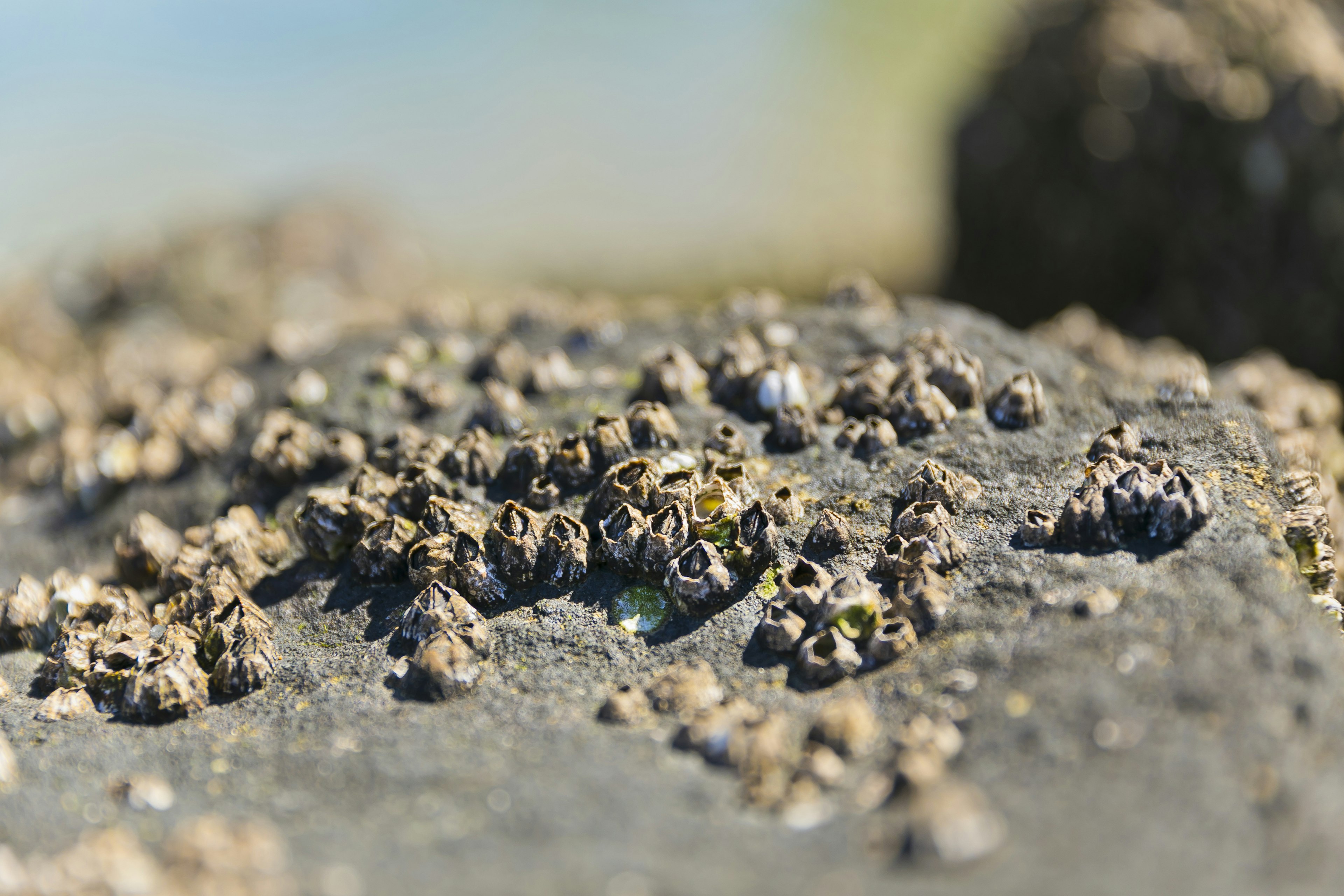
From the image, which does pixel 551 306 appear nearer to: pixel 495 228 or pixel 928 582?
pixel 928 582

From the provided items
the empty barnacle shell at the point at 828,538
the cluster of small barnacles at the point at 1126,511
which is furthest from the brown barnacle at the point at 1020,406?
the empty barnacle shell at the point at 828,538

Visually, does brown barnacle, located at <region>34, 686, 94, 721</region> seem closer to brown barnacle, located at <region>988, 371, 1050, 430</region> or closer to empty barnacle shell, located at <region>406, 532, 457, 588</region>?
empty barnacle shell, located at <region>406, 532, 457, 588</region>

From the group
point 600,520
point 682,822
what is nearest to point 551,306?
point 600,520

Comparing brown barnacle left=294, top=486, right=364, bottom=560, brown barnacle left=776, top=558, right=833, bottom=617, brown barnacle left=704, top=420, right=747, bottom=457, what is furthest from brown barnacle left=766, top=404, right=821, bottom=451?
brown barnacle left=294, top=486, right=364, bottom=560

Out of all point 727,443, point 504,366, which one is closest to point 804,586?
point 727,443

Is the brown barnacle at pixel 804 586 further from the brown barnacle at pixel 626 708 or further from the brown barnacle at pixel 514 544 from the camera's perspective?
the brown barnacle at pixel 514 544

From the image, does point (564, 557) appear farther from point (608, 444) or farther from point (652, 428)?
point (652, 428)

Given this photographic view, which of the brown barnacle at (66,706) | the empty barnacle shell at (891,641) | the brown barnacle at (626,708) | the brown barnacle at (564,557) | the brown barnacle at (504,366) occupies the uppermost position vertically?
the brown barnacle at (504,366)
